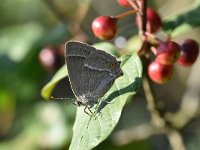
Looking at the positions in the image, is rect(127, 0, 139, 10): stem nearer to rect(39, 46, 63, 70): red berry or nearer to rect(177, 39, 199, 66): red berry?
rect(177, 39, 199, 66): red berry

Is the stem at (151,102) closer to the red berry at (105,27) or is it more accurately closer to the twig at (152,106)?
the twig at (152,106)

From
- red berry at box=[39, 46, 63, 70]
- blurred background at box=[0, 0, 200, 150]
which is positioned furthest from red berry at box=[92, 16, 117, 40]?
red berry at box=[39, 46, 63, 70]

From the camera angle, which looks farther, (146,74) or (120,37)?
(120,37)

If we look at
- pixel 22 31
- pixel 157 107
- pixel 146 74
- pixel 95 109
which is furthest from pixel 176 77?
pixel 95 109

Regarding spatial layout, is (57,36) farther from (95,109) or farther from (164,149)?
(164,149)

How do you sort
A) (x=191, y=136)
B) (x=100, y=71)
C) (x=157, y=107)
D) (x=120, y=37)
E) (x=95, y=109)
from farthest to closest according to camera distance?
(x=191, y=136) < (x=120, y=37) < (x=157, y=107) < (x=100, y=71) < (x=95, y=109)

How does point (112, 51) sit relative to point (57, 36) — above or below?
above

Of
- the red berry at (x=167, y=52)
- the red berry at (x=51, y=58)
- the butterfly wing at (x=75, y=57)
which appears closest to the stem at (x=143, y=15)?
the red berry at (x=167, y=52)
